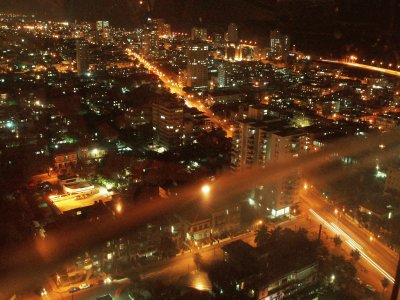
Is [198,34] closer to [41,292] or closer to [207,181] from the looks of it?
[207,181]

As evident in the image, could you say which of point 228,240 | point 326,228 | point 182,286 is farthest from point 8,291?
point 326,228

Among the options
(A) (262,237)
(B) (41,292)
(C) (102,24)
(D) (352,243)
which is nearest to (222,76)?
(C) (102,24)

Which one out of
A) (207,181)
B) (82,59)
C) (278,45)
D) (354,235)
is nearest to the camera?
(354,235)

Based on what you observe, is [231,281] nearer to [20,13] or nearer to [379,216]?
[379,216]

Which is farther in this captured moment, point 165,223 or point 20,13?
point 20,13

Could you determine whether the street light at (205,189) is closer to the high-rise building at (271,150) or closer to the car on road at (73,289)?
the high-rise building at (271,150)

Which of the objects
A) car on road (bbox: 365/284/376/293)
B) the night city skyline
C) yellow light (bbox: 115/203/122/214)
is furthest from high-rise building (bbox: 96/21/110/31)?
car on road (bbox: 365/284/376/293)
